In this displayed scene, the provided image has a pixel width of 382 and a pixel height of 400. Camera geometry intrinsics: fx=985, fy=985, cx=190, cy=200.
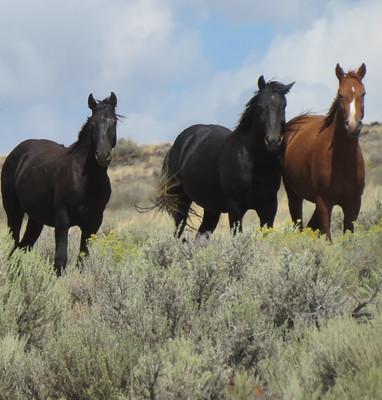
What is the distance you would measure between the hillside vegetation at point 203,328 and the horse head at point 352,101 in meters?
1.76

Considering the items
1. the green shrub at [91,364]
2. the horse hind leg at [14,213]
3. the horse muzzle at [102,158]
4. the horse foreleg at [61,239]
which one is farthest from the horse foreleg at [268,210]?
the green shrub at [91,364]

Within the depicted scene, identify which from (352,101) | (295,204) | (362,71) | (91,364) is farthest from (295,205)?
(91,364)

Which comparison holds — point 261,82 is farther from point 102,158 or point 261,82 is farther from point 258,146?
point 102,158

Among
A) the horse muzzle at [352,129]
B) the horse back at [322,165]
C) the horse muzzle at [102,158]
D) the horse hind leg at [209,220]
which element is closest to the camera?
the horse muzzle at [352,129]

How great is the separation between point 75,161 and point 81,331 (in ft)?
18.6

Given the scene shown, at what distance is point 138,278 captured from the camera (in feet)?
22.5

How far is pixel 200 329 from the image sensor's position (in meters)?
6.19

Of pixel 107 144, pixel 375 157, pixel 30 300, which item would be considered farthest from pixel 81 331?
pixel 375 157

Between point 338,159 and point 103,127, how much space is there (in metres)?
2.62

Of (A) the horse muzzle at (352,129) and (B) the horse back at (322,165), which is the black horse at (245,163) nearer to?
(B) the horse back at (322,165)

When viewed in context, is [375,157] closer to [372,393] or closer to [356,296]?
[356,296]

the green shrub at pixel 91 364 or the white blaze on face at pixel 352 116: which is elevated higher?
the white blaze on face at pixel 352 116

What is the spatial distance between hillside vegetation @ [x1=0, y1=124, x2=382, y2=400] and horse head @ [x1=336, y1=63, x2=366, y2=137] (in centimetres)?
176

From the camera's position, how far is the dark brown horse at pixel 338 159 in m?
10.4
